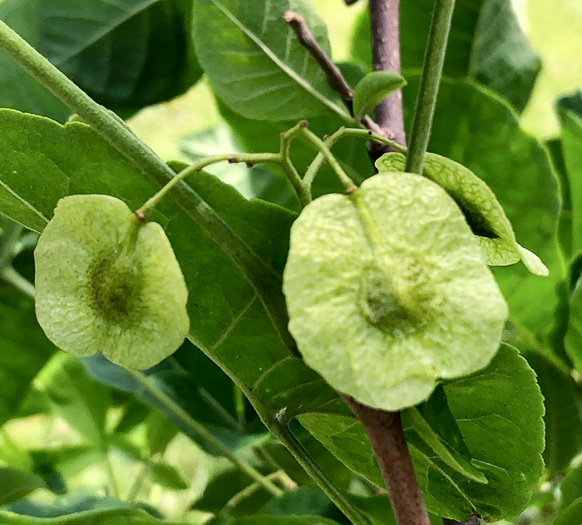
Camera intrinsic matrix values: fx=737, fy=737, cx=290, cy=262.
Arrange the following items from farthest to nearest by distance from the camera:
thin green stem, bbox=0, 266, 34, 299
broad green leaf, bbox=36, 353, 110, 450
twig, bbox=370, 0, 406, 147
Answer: broad green leaf, bbox=36, 353, 110, 450, thin green stem, bbox=0, 266, 34, 299, twig, bbox=370, 0, 406, 147

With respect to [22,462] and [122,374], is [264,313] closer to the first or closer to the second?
[122,374]

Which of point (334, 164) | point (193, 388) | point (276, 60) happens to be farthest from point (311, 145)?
point (334, 164)

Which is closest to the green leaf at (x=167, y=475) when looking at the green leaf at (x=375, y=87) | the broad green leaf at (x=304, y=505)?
the broad green leaf at (x=304, y=505)

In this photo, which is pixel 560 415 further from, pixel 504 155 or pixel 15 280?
pixel 15 280

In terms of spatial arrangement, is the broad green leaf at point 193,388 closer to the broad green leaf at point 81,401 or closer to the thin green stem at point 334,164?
the broad green leaf at point 81,401

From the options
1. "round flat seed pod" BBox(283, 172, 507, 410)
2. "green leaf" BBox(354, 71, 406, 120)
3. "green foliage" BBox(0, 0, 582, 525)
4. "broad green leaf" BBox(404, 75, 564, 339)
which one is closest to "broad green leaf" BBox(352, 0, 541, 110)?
"green foliage" BBox(0, 0, 582, 525)

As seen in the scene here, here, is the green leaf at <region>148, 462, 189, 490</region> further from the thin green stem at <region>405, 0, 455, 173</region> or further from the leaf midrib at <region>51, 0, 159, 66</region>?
the thin green stem at <region>405, 0, 455, 173</region>

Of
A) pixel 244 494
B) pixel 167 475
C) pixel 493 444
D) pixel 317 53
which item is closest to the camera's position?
pixel 493 444
